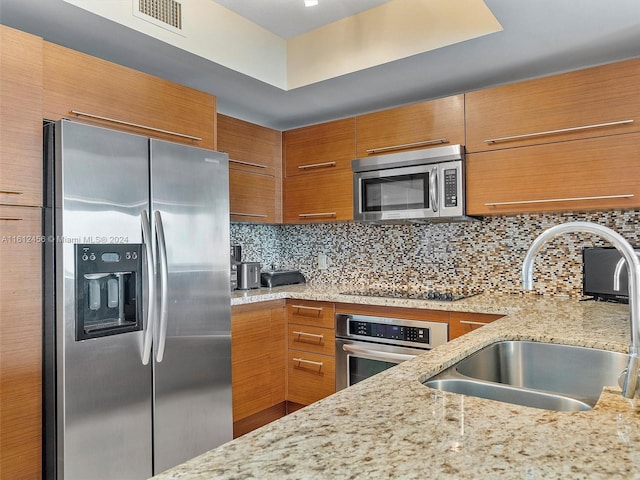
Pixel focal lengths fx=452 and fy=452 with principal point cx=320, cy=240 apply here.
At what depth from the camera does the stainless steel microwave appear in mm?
2715

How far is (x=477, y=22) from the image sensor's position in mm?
2193

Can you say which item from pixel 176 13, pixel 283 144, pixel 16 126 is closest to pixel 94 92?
pixel 16 126

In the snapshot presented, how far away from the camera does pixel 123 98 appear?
219 centimetres

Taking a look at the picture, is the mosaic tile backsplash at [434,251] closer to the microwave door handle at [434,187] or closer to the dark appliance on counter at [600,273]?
the dark appliance on counter at [600,273]

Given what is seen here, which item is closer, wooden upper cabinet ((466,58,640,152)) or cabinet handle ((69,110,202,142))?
cabinet handle ((69,110,202,142))

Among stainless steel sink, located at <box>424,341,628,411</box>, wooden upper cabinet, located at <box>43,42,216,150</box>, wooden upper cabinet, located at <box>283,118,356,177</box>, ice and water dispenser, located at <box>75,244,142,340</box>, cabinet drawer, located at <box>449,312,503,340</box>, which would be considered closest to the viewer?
stainless steel sink, located at <box>424,341,628,411</box>

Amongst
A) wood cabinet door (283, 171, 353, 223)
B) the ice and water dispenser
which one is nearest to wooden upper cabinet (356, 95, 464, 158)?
wood cabinet door (283, 171, 353, 223)

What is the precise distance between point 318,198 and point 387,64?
112 cm

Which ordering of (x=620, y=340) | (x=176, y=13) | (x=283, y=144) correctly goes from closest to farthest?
1. (x=620, y=340)
2. (x=176, y=13)
3. (x=283, y=144)

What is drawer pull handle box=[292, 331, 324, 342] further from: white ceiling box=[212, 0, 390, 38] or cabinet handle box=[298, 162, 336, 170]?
white ceiling box=[212, 0, 390, 38]

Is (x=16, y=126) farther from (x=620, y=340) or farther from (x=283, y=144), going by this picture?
(x=620, y=340)

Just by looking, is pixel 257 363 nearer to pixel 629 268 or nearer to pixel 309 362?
pixel 309 362

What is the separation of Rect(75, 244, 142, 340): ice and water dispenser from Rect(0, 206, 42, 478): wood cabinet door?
169 millimetres

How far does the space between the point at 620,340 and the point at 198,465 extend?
50.2 inches
